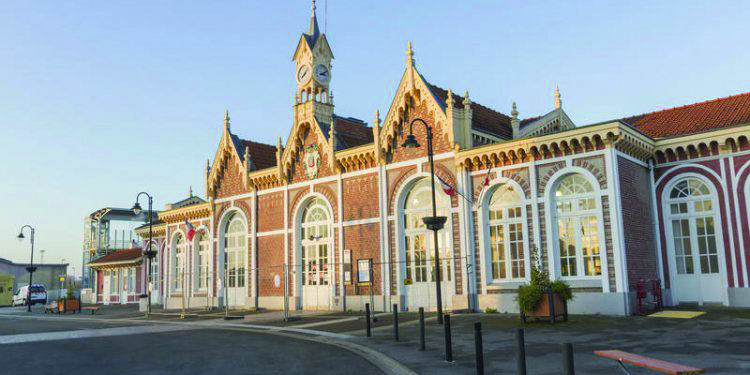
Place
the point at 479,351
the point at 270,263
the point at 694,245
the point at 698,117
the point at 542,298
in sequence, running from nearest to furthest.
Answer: the point at 479,351 < the point at 542,298 < the point at 694,245 < the point at 698,117 < the point at 270,263

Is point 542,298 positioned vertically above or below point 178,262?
below

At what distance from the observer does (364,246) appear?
3045 centimetres

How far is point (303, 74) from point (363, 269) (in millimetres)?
14370

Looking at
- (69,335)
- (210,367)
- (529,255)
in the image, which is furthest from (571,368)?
(69,335)

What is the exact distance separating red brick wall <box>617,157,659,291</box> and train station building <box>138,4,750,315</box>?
9 centimetres

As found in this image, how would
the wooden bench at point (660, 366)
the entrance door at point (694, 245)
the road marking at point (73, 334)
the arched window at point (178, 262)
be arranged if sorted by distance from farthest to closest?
1. the arched window at point (178, 262)
2. the entrance door at point (694, 245)
3. the road marking at point (73, 334)
4. the wooden bench at point (660, 366)

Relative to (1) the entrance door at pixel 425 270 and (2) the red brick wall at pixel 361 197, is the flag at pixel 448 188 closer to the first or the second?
(1) the entrance door at pixel 425 270

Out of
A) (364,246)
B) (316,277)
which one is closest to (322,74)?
(364,246)

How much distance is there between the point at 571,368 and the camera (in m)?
7.18

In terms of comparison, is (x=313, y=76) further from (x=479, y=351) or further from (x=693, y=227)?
(x=479, y=351)

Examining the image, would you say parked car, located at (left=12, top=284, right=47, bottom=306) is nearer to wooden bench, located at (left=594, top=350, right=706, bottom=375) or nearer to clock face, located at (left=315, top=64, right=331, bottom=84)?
clock face, located at (left=315, top=64, right=331, bottom=84)

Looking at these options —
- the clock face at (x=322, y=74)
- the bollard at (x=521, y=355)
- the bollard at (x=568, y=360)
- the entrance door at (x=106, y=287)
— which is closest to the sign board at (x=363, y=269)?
the clock face at (x=322, y=74)

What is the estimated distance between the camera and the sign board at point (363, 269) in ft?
87.9

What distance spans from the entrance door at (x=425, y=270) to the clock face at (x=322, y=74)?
39.0 feet
